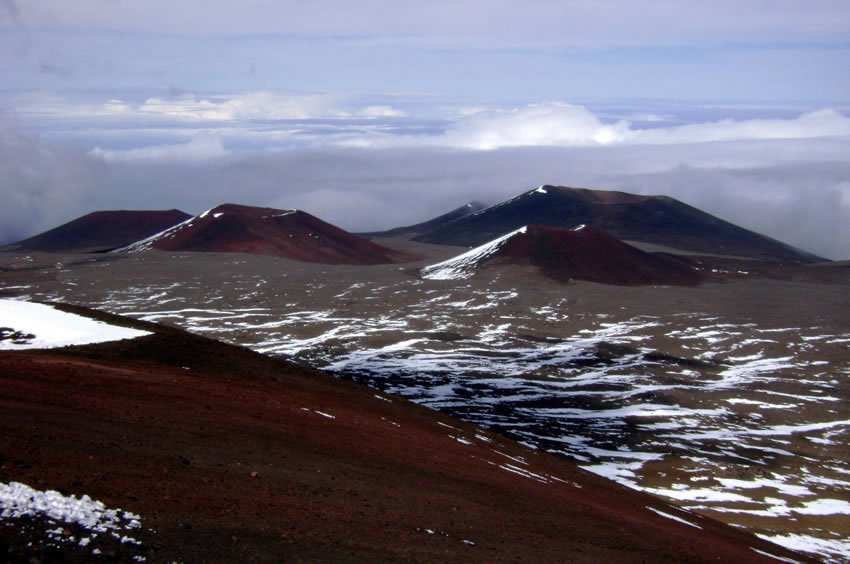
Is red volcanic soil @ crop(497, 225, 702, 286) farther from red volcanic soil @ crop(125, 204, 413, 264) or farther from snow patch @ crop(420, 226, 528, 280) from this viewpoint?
red volcanic soil @ crop(125, 204, 413, 264)

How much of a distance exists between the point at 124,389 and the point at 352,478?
877 centimetres

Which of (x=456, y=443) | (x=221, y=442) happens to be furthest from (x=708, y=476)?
(x=221, y=442)

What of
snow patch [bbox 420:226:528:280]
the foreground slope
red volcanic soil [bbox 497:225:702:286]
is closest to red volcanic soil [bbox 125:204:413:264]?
snow patch [bbox 420:226:528:280]

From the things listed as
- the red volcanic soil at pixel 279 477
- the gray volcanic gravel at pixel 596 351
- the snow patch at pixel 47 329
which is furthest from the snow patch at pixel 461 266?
the red volcanic soil at pixel 279 477

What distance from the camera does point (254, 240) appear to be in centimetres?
18438

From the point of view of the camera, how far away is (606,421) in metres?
71.8

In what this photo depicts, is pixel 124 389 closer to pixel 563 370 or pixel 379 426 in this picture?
pixel 379 426

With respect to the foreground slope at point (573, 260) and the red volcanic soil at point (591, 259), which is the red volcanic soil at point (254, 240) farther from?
the red volcanic soil at point (591, 259)

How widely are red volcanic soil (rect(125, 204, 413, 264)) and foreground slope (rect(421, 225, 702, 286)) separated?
27.2 m

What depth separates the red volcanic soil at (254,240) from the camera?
181m

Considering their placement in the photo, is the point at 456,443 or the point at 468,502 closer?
the point at 468,502

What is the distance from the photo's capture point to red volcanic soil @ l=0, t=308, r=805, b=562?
679 inches

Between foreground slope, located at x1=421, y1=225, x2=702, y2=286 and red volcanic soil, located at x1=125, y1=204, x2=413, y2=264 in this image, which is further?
red volcanic soil, located at x1=125, y1=204, x2=413, y2=264

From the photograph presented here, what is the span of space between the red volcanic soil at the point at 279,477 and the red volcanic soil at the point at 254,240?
143m
